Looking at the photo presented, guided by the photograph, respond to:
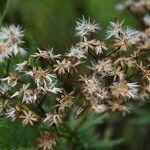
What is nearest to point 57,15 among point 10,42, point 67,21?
point 67,21

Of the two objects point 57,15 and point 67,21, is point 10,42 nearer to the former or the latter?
point 67,21

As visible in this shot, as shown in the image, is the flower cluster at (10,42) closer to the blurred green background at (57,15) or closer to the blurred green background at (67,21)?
the blurred green background at (67,21)

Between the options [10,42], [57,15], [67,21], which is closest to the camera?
[10,42]

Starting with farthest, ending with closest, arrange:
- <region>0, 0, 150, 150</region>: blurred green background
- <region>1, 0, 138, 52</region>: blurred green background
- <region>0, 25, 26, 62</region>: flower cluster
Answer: <region>1, 0, 138, 52</region>: blurred green background → <region>0, 0, 150, 150</region>: blurred green background → <region>0, 25, 26, 62</region>: flower cluster

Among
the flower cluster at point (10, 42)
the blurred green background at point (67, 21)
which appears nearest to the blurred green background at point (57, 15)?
the blurred green background at point (67, 21)

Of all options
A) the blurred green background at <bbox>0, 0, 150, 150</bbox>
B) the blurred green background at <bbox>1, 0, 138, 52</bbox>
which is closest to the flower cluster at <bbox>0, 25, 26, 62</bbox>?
the blurred green background at <bbox>0, 0, 150, 150</bbox>

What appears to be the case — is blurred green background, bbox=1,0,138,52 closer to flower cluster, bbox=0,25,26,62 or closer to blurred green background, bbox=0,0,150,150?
blurred green background, bbox=0,0,150,150

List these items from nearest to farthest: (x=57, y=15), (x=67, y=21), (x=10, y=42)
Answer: (x=10, y=42) → (x=67, y=21) → (x=57, y=15)

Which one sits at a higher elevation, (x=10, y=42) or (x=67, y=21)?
(x=67, y=21)
